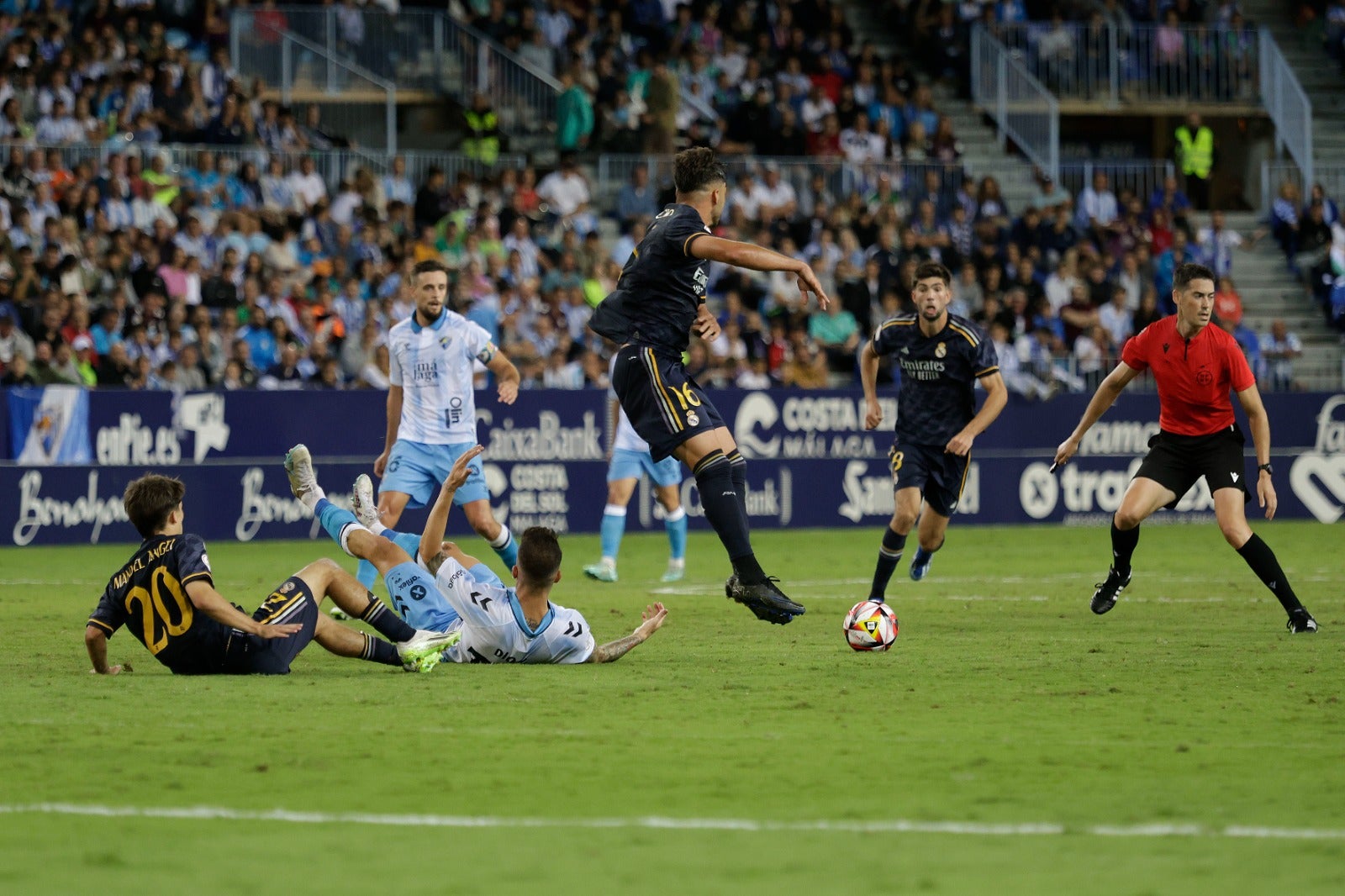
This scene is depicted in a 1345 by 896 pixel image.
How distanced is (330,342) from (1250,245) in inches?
644

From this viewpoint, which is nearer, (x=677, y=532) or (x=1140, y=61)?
(x=677, y=532)

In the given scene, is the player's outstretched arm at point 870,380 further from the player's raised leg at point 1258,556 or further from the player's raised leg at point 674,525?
the player's raised leg at point 674,525

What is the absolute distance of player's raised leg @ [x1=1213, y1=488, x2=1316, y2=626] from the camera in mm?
11680

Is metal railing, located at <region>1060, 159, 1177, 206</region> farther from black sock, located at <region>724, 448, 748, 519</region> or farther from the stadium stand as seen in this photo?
black sock, located at <region>724, 448, 748, 519</region>

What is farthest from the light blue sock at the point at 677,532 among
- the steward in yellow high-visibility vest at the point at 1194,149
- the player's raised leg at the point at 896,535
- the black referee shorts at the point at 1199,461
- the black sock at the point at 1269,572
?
the steward in yellow high-visibility vest at the point at 1194,149

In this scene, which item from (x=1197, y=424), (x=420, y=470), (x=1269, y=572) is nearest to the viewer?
(x=1269, y=572)

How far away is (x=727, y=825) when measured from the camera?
591cm

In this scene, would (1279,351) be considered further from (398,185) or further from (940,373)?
(940,373)

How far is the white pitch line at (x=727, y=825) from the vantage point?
578 centimetres

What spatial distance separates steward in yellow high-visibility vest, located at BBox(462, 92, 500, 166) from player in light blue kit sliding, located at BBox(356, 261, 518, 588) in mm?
14839

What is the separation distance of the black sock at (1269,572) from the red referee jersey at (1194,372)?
2.47 feet

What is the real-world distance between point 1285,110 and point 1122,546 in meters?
23.4

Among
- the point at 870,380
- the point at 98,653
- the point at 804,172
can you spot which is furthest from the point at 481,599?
the point at 804,172

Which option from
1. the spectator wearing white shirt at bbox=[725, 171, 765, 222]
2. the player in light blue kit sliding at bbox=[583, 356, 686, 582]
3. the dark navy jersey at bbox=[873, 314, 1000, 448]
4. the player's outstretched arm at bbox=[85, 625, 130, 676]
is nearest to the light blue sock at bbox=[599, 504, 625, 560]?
the player in light blue kit sliding at bbox=[583, 356, 686, 582]
